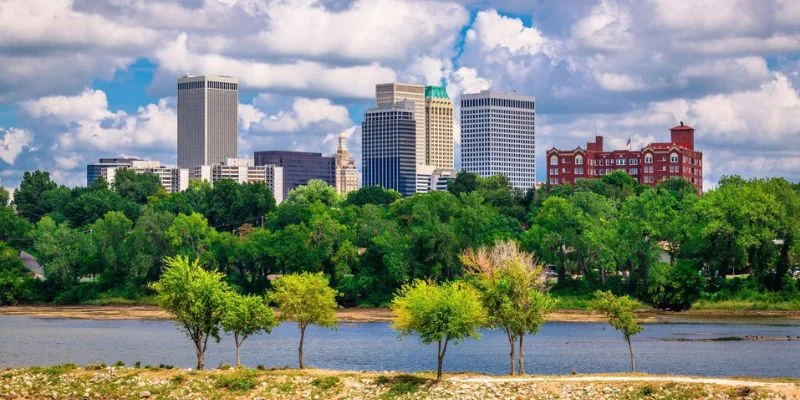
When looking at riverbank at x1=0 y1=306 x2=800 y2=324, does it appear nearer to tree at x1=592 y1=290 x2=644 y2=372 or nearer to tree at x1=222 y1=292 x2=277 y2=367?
tree at x1=592 y1=290 x2=644 y2=372

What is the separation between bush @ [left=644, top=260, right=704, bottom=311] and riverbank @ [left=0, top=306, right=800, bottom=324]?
2.24 m

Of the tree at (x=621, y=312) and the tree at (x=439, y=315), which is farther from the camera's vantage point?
the tree at (x=621, y=312)

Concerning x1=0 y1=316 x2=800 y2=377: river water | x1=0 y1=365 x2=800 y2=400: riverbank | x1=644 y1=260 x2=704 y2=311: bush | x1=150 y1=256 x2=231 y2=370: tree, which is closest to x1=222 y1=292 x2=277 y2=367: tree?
x1=150 y1=256 x2=231 y2=370: tree

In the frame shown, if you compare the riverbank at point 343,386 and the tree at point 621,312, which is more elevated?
the tree at point 621,312

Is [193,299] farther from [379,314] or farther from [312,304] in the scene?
[379,314]

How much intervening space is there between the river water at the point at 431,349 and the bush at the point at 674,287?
1667 cm

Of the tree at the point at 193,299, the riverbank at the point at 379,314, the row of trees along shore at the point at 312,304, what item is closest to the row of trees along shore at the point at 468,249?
the riverbank at the point at 379,314

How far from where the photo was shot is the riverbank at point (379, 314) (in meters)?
152

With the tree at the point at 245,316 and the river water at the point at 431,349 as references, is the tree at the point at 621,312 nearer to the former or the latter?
the river water at the point at 431,349

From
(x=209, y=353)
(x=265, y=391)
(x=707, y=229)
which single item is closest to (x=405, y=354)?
(x=209, y=353)

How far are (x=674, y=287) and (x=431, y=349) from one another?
162ft

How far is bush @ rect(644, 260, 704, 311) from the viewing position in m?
163

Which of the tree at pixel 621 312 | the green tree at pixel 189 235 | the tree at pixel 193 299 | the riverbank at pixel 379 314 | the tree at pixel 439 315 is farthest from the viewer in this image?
the green tree at pixel 189 235

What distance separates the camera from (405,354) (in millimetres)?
117375
